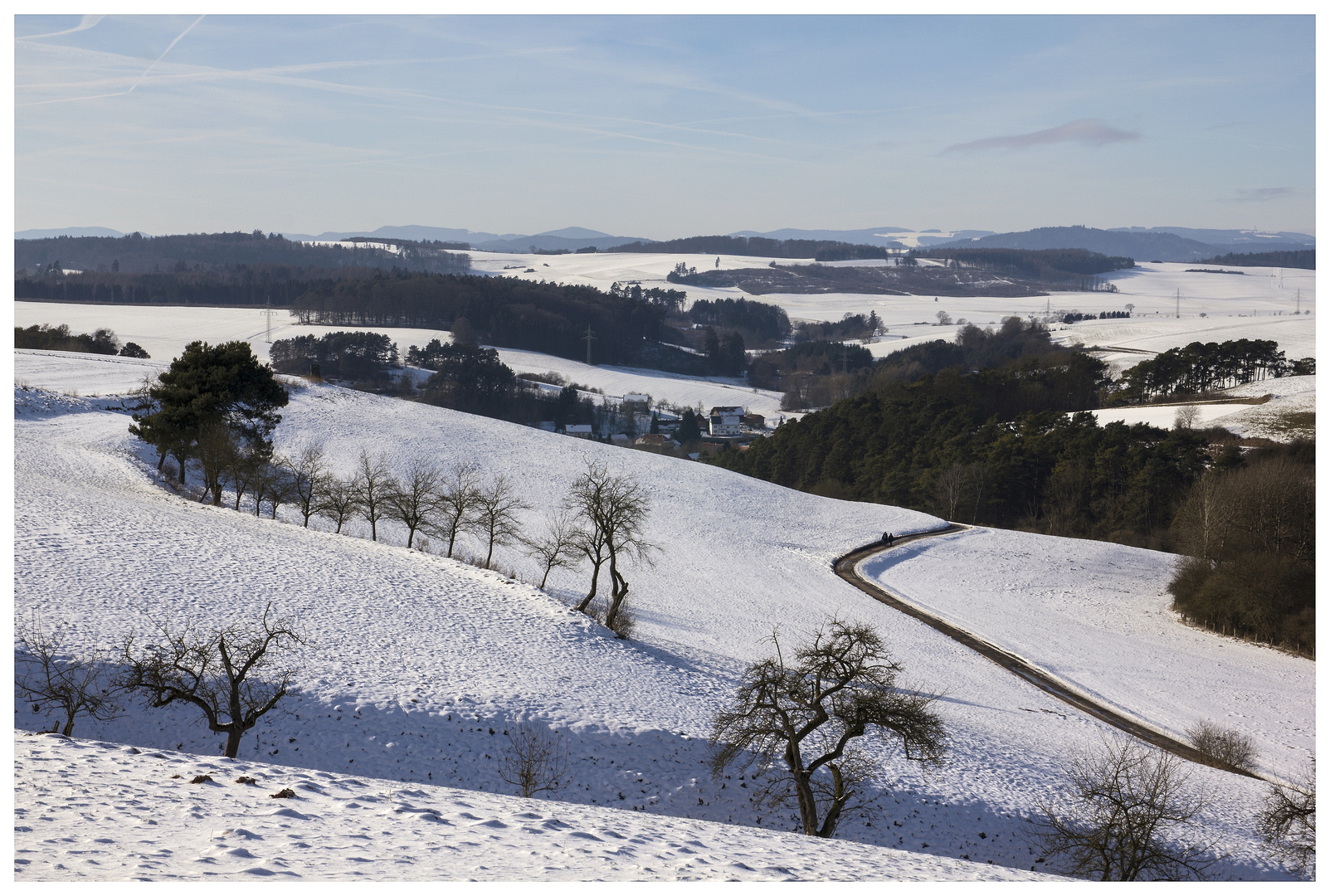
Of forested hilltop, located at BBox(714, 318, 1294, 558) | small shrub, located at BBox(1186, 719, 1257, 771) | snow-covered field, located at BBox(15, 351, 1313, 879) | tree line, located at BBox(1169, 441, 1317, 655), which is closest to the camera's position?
snow-covered field, located at BBox(15, 351, 1313, 879)

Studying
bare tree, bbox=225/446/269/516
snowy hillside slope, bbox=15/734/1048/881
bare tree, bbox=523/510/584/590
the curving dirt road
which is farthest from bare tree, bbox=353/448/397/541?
snowy hillside slope, bbox=15/734/1048/881

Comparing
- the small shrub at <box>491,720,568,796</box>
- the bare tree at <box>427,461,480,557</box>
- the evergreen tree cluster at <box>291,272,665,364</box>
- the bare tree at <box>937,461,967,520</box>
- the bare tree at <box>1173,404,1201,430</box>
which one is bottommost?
the bare tree at <box>937,461,967,520</box>

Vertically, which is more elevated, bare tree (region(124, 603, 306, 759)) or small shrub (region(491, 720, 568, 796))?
bare tree (region(124, 603, 306, 759))

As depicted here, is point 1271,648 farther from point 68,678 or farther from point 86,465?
point 86,465

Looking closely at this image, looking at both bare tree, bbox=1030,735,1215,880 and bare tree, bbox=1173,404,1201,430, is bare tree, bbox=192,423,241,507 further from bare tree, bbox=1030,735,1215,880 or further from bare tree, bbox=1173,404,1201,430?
bare tree, bbox=1173,404,1201,430

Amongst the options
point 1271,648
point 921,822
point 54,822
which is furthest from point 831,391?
point 54,822

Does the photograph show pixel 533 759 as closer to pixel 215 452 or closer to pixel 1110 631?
pixel 215 452

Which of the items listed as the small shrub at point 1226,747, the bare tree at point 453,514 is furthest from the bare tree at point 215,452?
the small shrub at point 1226,747
